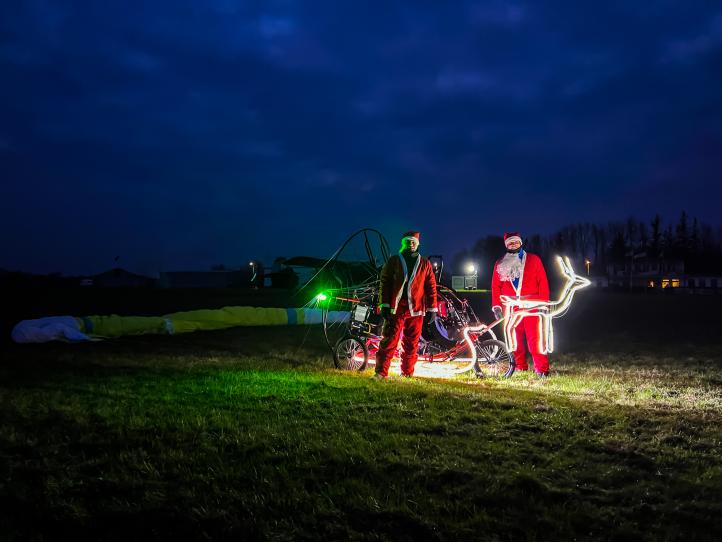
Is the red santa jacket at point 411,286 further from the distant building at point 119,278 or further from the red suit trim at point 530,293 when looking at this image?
the distant building at point 119,278

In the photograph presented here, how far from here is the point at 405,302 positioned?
28.4 ft

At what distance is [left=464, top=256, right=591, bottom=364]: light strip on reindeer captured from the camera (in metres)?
8.90

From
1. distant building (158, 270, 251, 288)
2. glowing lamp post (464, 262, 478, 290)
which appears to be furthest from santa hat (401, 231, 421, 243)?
distant building (158, 270, 251, 288)

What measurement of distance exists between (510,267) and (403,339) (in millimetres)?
2060

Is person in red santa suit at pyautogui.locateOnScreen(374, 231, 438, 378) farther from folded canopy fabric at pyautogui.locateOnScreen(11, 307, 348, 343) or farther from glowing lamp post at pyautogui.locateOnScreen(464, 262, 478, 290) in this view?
glowing lamp post at pyautogui.locateOnScreen(464, 262, 478, 290)

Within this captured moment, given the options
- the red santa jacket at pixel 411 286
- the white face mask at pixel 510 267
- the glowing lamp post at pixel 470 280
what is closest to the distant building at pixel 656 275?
the glowing lamp post at pixel 470 280

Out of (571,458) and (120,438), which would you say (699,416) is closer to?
(571,458)

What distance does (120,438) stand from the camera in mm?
5316

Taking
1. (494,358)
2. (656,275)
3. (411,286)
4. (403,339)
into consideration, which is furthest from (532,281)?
(656,275)

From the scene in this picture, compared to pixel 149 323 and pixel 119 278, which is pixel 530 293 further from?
pixel 119 278

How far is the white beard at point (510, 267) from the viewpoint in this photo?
9.34 meters

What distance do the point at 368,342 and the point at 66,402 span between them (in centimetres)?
452

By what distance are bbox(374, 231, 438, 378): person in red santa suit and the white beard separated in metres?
1.32

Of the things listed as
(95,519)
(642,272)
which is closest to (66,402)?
(95,519)
